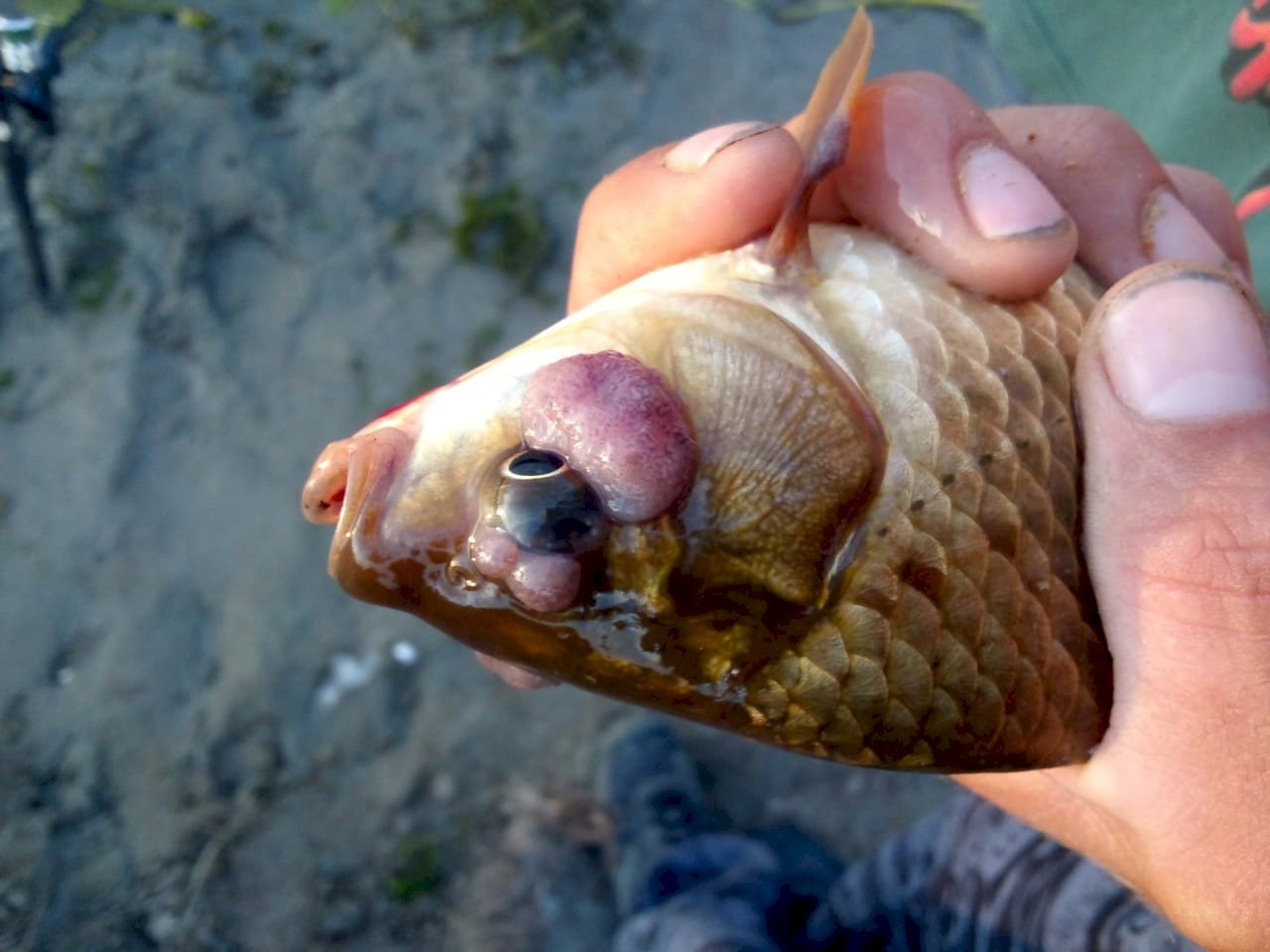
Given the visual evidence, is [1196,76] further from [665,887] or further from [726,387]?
[665,887]

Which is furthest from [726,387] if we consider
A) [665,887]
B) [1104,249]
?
[665,887]

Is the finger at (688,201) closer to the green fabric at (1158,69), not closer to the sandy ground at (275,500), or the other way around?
the green fabric at (1158,69)

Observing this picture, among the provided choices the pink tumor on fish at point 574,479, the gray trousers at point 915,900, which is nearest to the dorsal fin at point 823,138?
the pink tumor on fish at point 574,479

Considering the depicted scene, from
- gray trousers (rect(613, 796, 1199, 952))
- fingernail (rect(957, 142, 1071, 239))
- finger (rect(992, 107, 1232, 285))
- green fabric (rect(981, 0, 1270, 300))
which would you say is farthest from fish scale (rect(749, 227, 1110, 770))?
green fabric (rect(981, 0, 1270, 300))

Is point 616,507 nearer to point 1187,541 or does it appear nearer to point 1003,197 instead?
point 1187,541

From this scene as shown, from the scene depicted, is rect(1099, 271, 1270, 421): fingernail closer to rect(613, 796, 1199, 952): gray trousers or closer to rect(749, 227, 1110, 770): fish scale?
rect(749, 227, 1110, 770): fish scale

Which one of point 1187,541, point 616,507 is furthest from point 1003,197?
point 616,507
